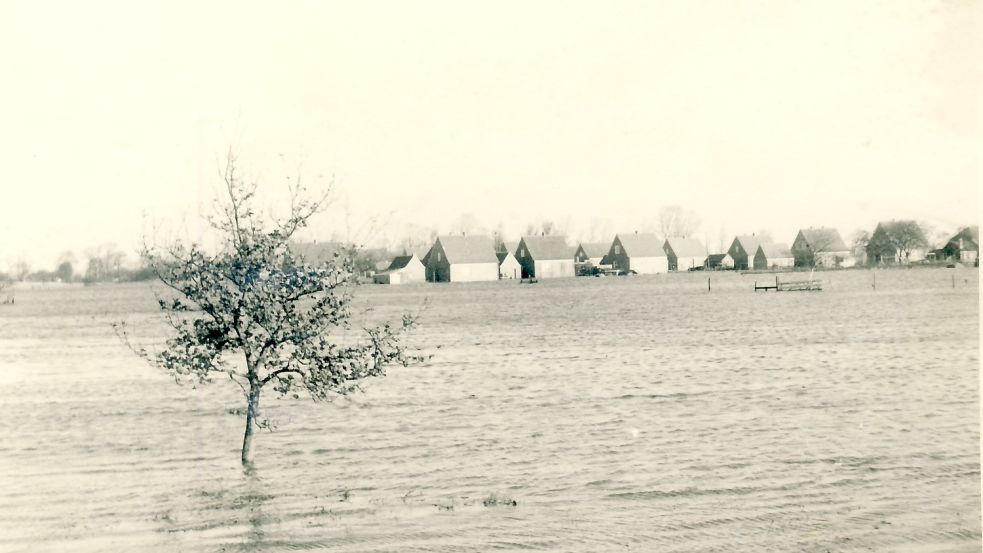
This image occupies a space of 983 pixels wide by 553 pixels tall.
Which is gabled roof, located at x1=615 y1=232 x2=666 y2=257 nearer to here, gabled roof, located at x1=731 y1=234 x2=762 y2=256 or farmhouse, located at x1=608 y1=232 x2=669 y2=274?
farmhouse, located at x1=608 y1=232 x2=669 y2=274

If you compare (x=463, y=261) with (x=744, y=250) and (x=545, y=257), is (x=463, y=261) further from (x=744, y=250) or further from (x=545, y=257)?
(x=744, y=250)

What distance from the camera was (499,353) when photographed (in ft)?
74.1

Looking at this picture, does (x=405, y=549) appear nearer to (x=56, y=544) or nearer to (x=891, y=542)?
(x=56, y=544)

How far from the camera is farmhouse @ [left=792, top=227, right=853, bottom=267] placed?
52.6 meters

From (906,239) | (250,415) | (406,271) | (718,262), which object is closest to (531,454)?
(250,415)

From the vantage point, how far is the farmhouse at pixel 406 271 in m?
49.4

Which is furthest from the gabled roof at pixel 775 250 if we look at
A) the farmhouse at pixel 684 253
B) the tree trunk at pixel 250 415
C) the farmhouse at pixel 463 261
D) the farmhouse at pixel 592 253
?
the tree trunk at pixel 250 415

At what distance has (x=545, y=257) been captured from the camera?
64.4 metres

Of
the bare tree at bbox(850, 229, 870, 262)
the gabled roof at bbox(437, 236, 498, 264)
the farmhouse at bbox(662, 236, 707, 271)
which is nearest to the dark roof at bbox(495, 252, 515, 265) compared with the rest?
the gabled roof at bbox(437, 236, 498, 264)

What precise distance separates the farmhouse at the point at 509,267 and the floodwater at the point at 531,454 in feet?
129

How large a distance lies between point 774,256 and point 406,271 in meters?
35.1

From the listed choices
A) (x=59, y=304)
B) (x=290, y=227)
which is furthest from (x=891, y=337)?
(x=59, y=304)

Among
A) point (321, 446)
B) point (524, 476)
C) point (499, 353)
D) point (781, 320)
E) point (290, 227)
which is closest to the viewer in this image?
point (290, 227)

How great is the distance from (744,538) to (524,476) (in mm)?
3029
